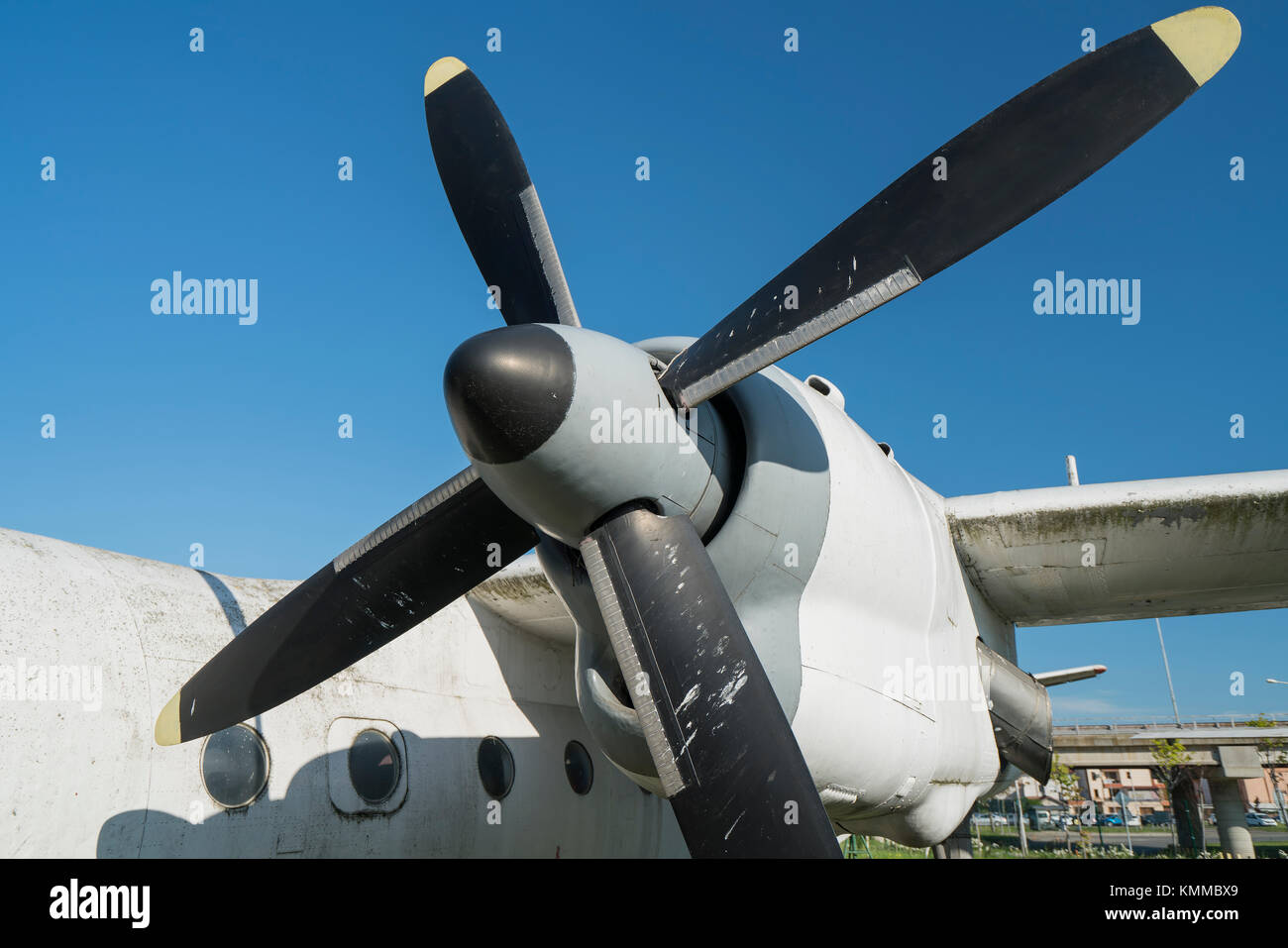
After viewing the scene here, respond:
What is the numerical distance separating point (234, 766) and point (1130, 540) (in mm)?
6394

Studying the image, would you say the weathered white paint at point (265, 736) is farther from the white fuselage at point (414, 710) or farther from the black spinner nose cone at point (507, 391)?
the black spinner nose cone at point (507, 391)

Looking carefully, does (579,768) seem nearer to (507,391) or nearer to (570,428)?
(570,428)

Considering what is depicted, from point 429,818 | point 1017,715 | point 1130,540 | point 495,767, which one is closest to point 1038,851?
point 1130,540

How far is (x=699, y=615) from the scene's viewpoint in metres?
3.77

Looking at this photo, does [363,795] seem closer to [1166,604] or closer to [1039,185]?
[1039,185]

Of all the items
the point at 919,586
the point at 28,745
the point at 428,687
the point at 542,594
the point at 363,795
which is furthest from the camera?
the point at 542,594

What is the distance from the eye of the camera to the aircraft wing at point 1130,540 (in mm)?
6418

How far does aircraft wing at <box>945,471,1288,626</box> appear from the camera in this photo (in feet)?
21.1

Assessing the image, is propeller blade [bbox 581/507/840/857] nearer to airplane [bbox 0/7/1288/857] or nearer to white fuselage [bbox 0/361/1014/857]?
airplane [bbox 0/7/1288/857]

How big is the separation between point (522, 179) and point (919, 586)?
3270mm

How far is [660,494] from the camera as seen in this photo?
156 inches

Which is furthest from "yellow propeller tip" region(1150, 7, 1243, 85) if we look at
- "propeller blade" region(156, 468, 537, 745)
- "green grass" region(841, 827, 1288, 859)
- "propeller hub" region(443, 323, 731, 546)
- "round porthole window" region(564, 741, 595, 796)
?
"green grass" region(841, 827, 1288, 859)

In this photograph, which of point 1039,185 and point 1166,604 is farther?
point 1166,604

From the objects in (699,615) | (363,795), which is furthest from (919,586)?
(363,795)
